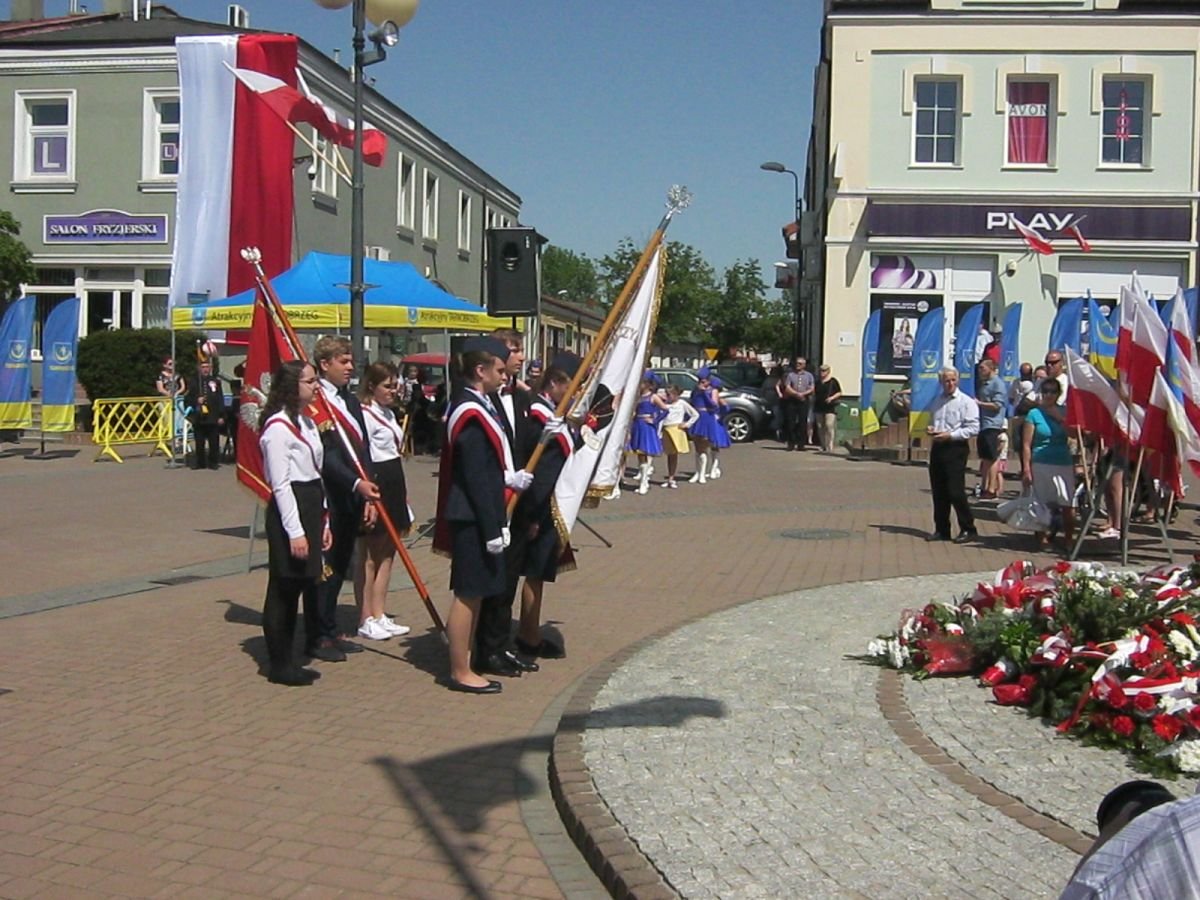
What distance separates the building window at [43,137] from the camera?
32.0m

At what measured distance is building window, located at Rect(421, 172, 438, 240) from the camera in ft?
144

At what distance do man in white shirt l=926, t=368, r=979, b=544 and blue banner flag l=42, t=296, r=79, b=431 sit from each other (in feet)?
49.5

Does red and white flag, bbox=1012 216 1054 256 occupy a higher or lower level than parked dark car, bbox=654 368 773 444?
higher

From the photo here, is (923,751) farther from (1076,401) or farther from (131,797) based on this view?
(1076,401)

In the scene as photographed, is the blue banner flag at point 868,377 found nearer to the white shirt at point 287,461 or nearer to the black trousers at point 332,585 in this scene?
the black trousers at point 332,585

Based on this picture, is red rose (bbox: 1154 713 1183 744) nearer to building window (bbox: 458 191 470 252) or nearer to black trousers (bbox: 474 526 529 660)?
black trousers (bbox: 474 526 529 660)

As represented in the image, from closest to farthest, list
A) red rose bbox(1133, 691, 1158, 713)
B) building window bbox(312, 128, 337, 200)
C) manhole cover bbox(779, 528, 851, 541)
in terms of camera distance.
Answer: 1. red rose bbox(1133, 691, 1158, 713)
2. manhole cover bbox(779, 528, 851, 541)
3. building window bbox(312, 128, 337, 200)

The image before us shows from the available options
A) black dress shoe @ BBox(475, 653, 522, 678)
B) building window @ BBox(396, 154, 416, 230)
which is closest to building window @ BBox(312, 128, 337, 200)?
building window @ BBox(396, 154, 416, 230)

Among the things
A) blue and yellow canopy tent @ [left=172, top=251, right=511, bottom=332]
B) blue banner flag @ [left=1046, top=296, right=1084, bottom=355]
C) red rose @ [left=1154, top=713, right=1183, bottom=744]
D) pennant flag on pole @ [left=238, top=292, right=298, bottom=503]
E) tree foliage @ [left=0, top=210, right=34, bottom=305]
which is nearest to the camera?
red rose @ [left=1154, top=713, right=1183, bottom=744]

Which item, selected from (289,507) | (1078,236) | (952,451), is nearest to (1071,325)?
(952,451)

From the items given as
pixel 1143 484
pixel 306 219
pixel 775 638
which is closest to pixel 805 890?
pixel 775 638

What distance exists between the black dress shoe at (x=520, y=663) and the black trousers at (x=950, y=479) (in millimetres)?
6731

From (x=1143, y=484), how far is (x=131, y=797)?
1227 centimetres

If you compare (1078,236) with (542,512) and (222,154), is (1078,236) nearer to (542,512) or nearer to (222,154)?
(222,154)
